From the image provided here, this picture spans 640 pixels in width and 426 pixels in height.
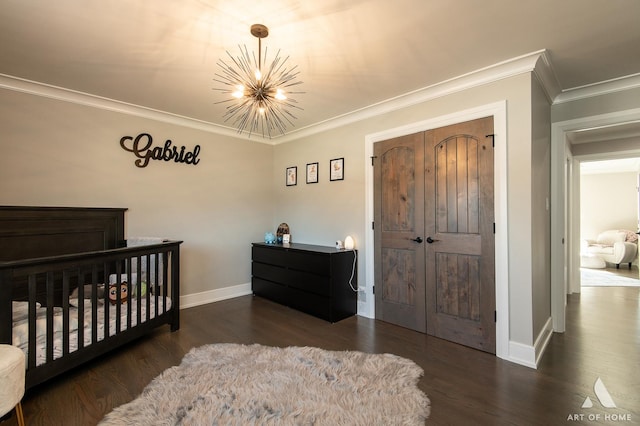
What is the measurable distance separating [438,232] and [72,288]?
3.66m

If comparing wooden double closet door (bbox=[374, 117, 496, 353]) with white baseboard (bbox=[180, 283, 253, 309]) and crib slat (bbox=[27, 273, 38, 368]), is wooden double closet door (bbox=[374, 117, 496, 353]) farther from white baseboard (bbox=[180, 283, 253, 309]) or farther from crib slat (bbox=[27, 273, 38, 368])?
crib slat (bbox=[27, 273, 38, 368])

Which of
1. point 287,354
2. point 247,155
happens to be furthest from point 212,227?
point 287,354

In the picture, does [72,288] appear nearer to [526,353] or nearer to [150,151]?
[150,151]

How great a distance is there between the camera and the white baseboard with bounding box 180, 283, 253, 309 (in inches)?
149

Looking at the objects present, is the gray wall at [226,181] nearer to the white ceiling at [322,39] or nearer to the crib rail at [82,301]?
the white ceiling at [322,39]

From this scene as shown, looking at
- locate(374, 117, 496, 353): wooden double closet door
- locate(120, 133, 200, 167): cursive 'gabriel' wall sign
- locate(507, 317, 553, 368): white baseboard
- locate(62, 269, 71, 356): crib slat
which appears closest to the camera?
locate(62, 269, 71, 356): crib slat

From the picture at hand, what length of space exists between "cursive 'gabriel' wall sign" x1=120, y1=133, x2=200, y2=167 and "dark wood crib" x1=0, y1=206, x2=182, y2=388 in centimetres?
70

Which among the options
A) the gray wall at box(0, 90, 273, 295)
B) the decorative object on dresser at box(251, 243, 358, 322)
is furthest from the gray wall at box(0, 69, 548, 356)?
the decorative object on dresser at box(251, 243, 358, 322)

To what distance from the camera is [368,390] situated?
6.40 ft

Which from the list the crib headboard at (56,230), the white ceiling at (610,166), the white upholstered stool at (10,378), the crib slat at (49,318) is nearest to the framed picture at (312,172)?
the crib headboard at (56,230)

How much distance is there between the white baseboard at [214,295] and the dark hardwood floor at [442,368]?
245 mm

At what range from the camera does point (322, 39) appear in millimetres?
2090

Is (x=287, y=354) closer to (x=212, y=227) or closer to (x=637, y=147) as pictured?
(x=212, y=227)

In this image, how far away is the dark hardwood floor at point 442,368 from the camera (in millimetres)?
1761
